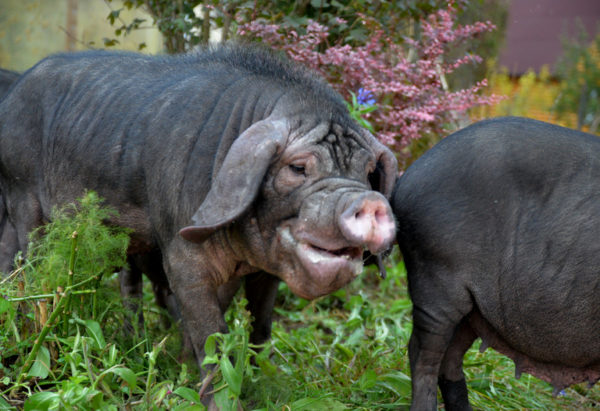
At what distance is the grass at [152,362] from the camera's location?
9.91 feet

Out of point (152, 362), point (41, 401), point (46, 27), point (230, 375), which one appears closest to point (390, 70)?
point (230, 375)

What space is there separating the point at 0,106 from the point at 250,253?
72.9 inches

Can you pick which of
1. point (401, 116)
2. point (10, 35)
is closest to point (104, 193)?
point (401, 116)

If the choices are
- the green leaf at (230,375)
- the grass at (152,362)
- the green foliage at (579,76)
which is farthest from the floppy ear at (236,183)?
the green foliage at (579,76)

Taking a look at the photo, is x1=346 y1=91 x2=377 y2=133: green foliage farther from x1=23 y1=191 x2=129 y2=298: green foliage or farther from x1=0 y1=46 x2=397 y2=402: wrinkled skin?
x1=23 y1=191 x2=129 y2=298: green foliage

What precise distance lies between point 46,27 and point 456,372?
7847mm

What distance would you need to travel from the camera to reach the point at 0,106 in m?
4.26

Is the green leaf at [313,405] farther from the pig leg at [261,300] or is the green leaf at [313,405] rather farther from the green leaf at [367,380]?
the pig leg at [261,300]

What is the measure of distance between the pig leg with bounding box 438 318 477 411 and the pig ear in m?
0.73

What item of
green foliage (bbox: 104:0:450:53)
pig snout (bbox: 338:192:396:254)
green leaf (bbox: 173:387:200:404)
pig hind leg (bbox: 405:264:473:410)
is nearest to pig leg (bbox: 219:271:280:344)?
pig hind leg (bbox: 405:264:473:410)

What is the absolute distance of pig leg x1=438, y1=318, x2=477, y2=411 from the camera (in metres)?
3.61

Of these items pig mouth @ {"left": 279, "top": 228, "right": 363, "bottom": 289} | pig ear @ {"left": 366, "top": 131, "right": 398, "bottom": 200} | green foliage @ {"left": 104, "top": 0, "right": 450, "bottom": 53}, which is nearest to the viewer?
pig mouth @ {"left": 279, "top": 228, "right": 363, "bottom": 289}

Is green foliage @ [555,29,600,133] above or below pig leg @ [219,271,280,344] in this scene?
below

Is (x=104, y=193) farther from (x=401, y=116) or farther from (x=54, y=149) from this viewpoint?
(x=401, y=116)
